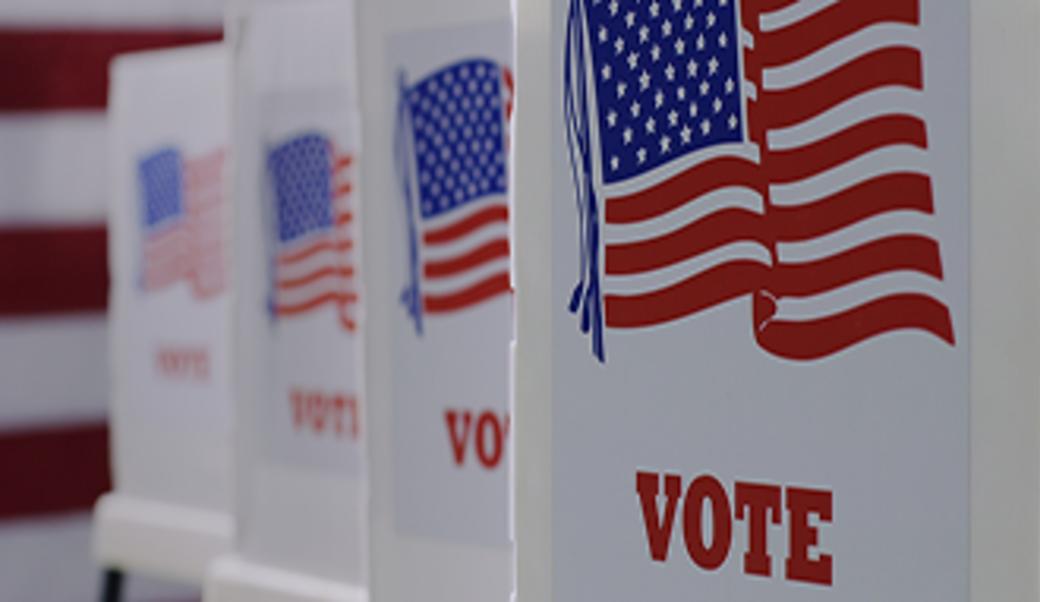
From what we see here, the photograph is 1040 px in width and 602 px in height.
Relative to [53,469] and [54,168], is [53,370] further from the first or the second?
[54,168]

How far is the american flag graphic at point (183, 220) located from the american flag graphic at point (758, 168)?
2.60 ft

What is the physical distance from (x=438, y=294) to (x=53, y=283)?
1.32 m

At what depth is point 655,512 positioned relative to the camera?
65 cm

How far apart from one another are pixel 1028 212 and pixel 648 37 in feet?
0.62

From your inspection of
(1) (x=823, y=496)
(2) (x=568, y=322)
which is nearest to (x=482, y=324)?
(2) (x=568, y=322)

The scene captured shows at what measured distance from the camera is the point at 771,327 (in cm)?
60

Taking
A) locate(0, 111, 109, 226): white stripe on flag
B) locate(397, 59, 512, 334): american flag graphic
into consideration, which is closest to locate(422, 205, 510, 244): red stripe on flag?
locate(397, 59, 512, 334): american flag graphic

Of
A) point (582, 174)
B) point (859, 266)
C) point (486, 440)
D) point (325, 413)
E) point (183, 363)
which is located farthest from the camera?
point (183, 363)

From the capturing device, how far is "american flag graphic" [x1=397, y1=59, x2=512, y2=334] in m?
0.86

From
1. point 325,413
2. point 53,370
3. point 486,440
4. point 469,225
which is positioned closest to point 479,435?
point 486,440

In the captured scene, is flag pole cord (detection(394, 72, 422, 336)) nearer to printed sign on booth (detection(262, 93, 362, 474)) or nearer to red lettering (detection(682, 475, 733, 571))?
printed sign on booth (detection(262, 93, 362, 474))

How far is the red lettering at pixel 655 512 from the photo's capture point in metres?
0.64

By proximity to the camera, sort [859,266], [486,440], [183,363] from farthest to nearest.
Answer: [183,363]
[486,440]
[859,266]

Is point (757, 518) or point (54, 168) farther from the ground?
point (54, 168)
